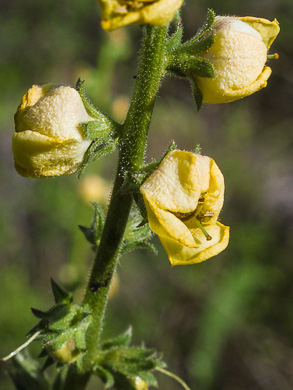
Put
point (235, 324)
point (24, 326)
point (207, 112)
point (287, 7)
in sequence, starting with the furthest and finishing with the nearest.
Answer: point (207, 112), point (287, 7), point (235, 324), point (24, 326)

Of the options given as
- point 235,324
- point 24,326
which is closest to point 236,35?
point 24,326

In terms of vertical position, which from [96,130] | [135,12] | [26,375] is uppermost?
[135,12]

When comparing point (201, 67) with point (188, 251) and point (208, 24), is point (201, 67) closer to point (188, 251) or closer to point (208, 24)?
point (208, 24)

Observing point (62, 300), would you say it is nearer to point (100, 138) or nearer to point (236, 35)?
point (100, 138)

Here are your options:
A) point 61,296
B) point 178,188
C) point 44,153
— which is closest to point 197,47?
point 178,188

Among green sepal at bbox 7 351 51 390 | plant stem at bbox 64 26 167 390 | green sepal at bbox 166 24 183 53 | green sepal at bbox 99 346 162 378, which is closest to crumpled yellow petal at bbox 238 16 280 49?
green sepal at bbox 166 24 183 53

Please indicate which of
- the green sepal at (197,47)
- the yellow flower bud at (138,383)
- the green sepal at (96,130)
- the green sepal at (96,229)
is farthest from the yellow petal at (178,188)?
the yellow flower bud at (138,383)
